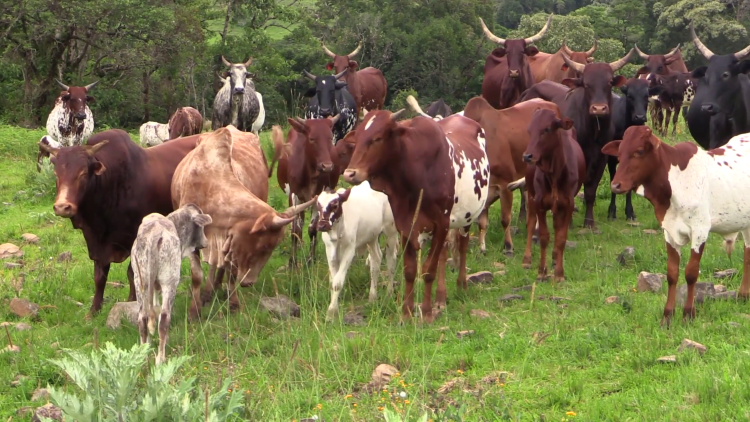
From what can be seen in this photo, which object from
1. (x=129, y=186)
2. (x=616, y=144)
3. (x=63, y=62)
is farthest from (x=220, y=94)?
(x=63, y=62)

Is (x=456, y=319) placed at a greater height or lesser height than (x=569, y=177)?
lesser

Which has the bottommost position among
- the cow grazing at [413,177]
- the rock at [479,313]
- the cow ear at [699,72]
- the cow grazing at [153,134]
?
the cow grazing at [153,134]

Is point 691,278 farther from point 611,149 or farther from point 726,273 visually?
point 726,273

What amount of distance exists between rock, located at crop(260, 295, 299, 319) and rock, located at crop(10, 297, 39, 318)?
2.13 meters

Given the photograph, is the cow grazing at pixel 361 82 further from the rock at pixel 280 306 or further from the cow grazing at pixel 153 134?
the rock at pixel 280 306

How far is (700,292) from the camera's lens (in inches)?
296

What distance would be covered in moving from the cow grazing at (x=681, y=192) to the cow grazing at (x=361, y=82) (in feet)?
35.0

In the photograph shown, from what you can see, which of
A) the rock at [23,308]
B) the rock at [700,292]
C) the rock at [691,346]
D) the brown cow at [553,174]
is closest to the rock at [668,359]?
the rock at [691,346]

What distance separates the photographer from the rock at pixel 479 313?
7.63 m

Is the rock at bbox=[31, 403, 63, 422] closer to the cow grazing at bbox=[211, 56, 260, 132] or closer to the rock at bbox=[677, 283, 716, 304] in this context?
the rock at bbox=[677, 283, 716, 304]

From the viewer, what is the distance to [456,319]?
7.67 m

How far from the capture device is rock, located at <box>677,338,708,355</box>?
6171 mm

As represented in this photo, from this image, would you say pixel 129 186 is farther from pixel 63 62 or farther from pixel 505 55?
pixel 63 62

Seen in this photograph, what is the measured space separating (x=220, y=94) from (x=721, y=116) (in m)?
8.58
